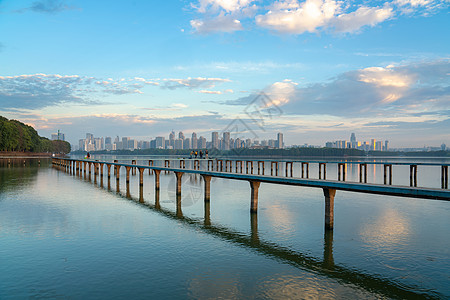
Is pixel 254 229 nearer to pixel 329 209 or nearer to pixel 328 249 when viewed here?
pixel 329 209

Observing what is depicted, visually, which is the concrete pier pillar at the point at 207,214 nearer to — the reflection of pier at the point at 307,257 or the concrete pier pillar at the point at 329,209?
the reflection of pier at the point at 307,257

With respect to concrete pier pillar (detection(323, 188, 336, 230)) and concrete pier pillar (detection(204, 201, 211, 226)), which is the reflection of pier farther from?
concrete pier pillar (detection(323, 188, 336, 230))

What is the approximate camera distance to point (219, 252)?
14.6 meters

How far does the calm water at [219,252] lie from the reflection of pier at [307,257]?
0.05 meters

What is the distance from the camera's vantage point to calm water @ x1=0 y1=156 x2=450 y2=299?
35.2 ft

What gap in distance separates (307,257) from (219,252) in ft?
12.4

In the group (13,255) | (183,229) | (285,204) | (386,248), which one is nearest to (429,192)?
(386,248)

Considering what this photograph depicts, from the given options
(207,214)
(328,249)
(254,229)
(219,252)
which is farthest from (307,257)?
(207,214)

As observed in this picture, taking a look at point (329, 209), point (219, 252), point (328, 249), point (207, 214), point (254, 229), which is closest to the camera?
point (219, 252)

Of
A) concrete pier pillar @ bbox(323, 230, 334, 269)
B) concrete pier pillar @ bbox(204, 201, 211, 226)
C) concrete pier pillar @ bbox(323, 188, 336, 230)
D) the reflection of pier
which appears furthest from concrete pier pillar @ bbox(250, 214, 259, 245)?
concrete pier pillar @ bbox(323, 188, 336, 230)

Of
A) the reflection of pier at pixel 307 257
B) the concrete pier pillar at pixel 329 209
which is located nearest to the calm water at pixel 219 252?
the reflection of pier at pixel 307 257

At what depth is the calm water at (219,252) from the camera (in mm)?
10742

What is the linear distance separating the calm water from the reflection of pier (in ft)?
0.15

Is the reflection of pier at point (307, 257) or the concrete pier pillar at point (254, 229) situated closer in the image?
the reflection of pier at point (307, 257)
